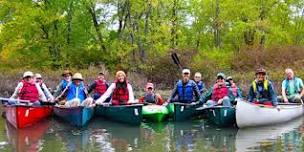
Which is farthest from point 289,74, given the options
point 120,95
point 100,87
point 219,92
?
point 100,87

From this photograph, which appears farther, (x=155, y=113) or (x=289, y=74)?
(x=289, y=74)

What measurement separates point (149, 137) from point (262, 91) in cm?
341

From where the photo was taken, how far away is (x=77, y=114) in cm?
1332

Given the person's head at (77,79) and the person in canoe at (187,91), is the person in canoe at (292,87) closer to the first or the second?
the person in canoe at (187,91)

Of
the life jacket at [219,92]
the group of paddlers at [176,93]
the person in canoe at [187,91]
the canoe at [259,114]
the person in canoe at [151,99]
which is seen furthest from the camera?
the person in canoe at [151,99]

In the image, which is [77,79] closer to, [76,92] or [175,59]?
[76,92]

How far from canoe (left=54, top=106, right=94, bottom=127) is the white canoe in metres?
3.71

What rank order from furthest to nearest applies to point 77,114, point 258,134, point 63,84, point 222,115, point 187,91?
point 63,84 → point 187,91 → point 77,114 → point 222,115 → point 258,134

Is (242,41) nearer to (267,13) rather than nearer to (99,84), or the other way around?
(267,13)

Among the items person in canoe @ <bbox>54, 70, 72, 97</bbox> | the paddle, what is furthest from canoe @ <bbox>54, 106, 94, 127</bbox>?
the paddle

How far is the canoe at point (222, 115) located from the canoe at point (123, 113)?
179 centimetres

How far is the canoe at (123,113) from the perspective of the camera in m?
13.4

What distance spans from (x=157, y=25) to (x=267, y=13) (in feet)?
23.5

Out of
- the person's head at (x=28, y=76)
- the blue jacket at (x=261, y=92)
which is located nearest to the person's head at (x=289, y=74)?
the blue jacket at (x=261, y=92)
